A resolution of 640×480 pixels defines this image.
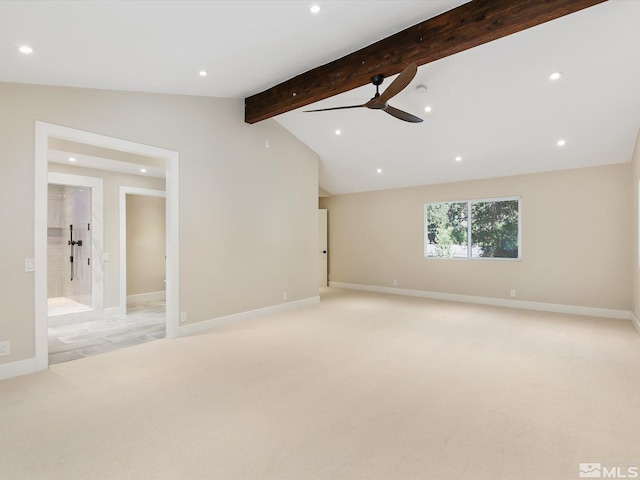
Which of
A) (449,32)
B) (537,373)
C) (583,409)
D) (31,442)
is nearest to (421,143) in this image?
(449,32)

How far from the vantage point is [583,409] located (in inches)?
102

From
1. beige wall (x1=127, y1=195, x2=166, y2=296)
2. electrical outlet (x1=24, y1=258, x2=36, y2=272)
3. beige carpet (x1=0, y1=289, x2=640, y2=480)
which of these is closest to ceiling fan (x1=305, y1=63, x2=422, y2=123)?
beige carpet (x1=0, y1=289, x2=640, y2=480)

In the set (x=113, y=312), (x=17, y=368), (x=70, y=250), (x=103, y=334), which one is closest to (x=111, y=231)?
(x=70, y=250)

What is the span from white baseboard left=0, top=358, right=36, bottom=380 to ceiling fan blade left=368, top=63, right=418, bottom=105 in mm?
4264

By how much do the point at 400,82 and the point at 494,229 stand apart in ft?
15.2

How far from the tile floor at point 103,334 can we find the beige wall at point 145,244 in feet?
4.07

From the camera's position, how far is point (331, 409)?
259 centimetres

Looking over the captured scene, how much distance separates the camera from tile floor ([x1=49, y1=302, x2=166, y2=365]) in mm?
4023

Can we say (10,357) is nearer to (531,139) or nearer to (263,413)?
(263,413)

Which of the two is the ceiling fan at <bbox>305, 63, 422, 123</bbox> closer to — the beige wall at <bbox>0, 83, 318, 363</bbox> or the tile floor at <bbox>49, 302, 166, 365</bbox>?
the beige wall at <bbox>0, 83, 318, 363</bbox>

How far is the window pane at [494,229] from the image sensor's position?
21.5 ft

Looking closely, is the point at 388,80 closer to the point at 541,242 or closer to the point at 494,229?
the point at 494,229

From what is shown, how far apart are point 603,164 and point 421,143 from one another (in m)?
2.90

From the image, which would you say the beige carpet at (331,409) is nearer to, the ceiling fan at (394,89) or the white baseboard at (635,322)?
the white baseboard at (635,322)
